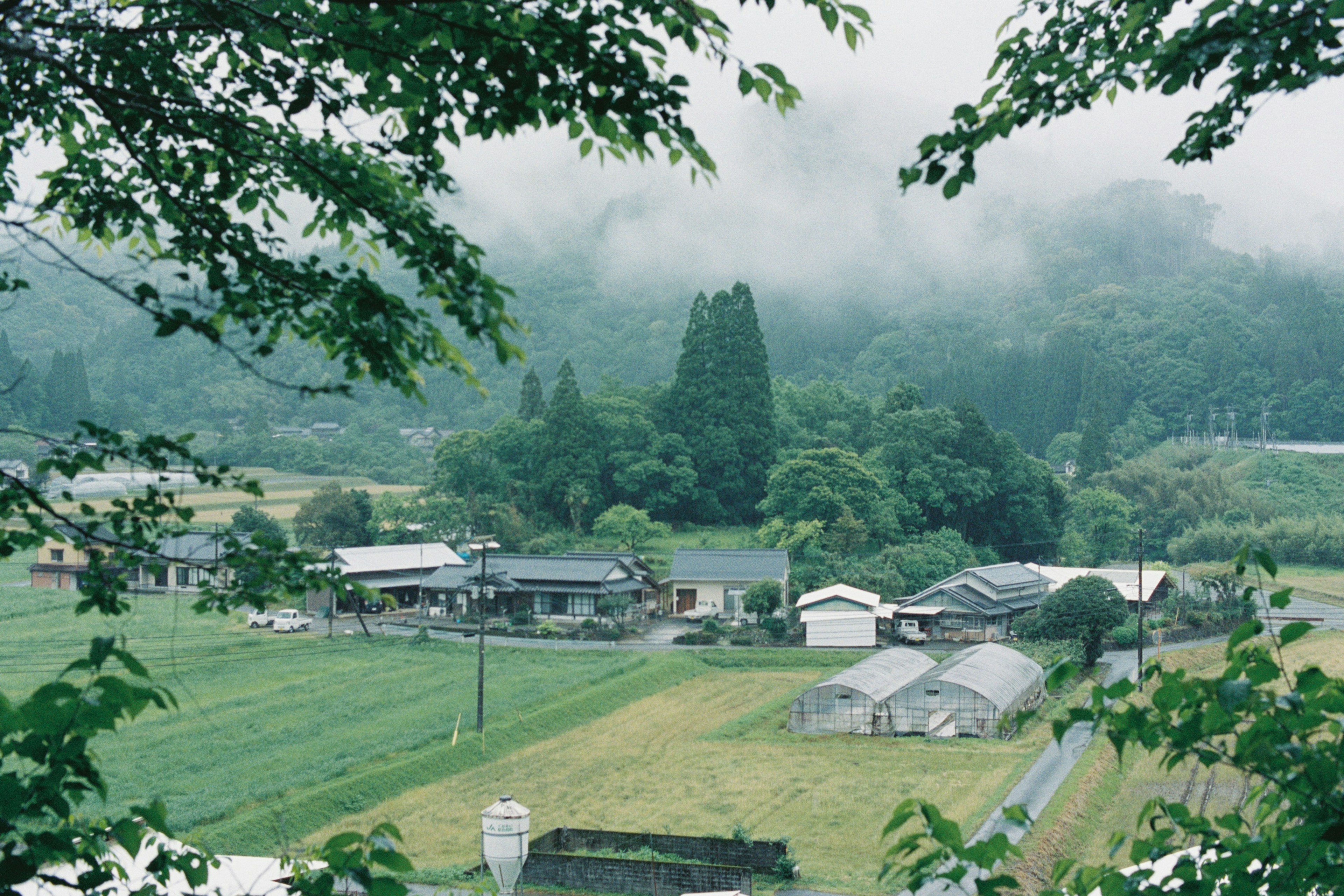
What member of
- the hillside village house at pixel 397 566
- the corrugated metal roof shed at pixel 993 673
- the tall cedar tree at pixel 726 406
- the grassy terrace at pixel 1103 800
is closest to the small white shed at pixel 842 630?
the corrugated metal roof shed at pixel 993 673

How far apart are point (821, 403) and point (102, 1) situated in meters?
48.3

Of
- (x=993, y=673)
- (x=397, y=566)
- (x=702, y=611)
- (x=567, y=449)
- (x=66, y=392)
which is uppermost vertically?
(x=66, y=392)

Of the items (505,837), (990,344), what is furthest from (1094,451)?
(505,837)

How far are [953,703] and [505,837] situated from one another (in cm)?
1199

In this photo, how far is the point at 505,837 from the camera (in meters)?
10.8

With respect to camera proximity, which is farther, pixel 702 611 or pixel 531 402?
pixel 531 402

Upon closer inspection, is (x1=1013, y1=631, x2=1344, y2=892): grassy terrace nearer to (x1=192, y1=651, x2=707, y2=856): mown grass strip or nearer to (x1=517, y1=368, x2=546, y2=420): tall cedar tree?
(x1=192, y1=651, x2=707, y2=856): mown grass strip

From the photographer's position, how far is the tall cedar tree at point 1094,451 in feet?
170

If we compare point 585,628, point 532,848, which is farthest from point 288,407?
point 532,848

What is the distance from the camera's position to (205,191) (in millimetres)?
3387

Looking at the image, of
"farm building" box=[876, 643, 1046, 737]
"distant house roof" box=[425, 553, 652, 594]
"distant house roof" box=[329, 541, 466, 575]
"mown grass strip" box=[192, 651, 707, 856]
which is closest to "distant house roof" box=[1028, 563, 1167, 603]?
"farm building" box=[876, 643, 1046, 737]

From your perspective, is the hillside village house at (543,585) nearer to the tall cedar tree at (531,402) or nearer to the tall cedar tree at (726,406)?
the tall cedar tree at (726,406)

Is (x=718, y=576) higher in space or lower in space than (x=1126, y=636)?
higher

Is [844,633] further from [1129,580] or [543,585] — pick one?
[1129,580]
